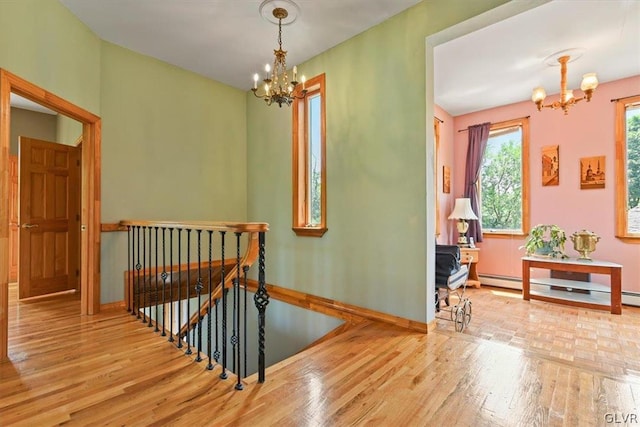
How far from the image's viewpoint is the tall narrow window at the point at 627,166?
4.14 m

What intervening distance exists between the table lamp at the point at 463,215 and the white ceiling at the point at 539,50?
5.69ft

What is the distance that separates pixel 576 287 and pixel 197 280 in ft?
16.0

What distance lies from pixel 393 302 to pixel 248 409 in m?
1.78

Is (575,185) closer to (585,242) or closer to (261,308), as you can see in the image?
(585,242)

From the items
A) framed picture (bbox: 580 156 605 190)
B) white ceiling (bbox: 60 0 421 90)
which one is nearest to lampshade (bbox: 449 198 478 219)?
framed picture (bbox: 580 156 605 190)

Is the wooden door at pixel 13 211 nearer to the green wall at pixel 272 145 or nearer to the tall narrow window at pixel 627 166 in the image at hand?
the green wall at pixel 272 145

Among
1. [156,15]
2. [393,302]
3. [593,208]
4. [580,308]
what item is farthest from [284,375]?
[593,208]

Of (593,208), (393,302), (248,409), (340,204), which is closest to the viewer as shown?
(248,409)

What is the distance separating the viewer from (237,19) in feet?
9.91

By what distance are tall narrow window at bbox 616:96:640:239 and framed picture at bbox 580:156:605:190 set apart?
165 mm

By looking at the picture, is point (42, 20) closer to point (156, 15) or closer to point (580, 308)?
point (156, 15)

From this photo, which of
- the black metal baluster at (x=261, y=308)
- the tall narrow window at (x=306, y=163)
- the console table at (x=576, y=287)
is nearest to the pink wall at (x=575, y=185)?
the console table at (x=576, y=287)

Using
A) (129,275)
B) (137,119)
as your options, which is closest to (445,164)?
(137,119)

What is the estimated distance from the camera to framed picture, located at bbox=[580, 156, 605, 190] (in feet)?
14.2
